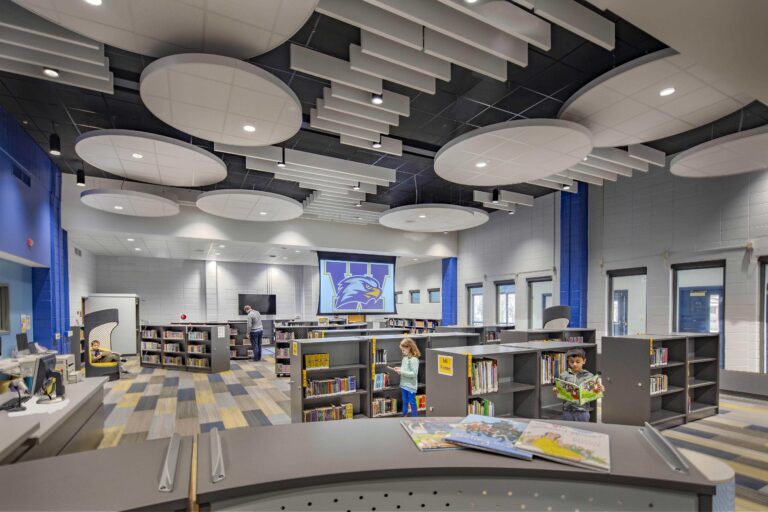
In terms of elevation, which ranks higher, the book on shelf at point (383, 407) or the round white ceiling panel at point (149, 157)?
the round white ceiling panel at point (149, 157)

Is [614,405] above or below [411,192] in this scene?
below

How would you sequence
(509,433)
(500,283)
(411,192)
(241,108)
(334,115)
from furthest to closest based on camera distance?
(500,283) < (411,192) < (334,115) < (241,108) < (509,433)

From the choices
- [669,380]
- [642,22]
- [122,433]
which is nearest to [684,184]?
[669,380]

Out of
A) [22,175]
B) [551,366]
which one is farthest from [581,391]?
[22,175]

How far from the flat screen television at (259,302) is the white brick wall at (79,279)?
208 inches

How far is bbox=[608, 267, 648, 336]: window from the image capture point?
9.03 m

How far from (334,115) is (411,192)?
17.1ft

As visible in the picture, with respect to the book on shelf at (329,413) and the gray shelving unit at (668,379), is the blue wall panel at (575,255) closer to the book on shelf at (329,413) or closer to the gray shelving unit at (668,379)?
the gray shelving unit at (668,379)

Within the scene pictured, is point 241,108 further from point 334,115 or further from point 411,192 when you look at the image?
point 411,192

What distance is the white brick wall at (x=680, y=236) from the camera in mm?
7207

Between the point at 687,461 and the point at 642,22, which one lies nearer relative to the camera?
the point at 687,461

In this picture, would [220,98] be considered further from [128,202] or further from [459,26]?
[128,202]

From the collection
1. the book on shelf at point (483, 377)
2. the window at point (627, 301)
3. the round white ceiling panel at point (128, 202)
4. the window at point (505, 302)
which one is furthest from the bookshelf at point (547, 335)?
the round white ceiling panel at point (128, 202)

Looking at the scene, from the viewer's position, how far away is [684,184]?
8141 mm
